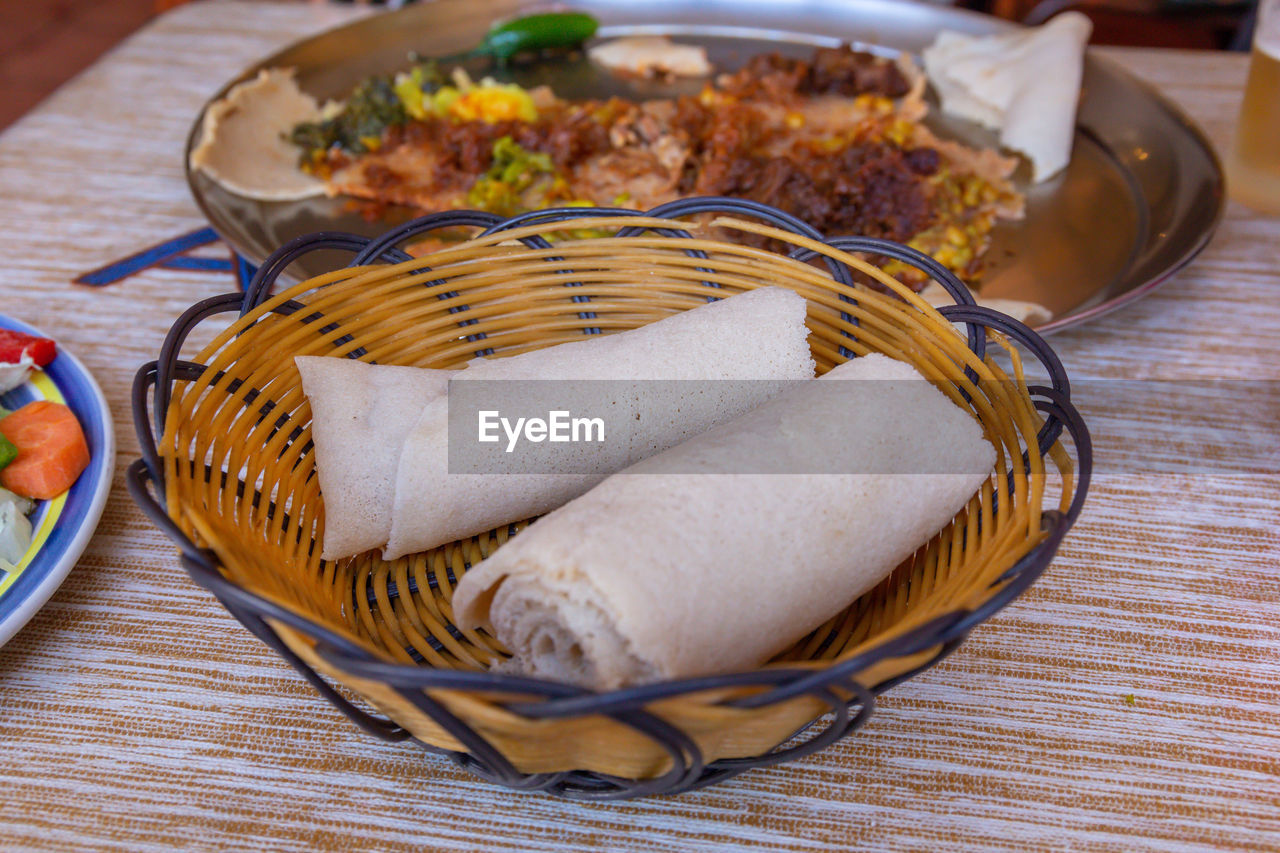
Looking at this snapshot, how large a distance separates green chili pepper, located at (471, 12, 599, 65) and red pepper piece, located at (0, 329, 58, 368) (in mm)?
1570

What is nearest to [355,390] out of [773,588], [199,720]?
[199,720]

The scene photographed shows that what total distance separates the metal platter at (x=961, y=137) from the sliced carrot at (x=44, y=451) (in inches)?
18.2

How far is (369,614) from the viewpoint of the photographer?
1.02 meters

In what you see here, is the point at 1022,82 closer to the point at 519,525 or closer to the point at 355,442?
the point at 519,525

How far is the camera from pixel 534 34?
2.52m

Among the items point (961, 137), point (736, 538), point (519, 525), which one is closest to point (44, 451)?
point (519, 525)

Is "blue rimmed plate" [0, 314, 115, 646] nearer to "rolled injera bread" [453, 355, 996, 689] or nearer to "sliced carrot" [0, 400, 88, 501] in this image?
"sliced carrot" [0, 400, 88, 501]

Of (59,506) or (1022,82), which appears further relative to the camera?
(1022,82)

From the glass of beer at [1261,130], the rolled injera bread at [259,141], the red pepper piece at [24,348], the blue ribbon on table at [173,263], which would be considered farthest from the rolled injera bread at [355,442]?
the glass of beer at [1261,130]

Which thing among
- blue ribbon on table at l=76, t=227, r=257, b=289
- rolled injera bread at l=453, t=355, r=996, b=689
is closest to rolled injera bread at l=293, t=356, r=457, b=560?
rolled injera bread at l=453, t=355, r=996, b=689

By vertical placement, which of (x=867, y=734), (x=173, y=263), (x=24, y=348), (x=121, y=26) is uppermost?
(x=24, y=348)

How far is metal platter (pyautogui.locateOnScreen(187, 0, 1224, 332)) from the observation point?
5.57 ft

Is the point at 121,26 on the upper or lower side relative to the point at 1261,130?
lower

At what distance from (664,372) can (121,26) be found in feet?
16.0
